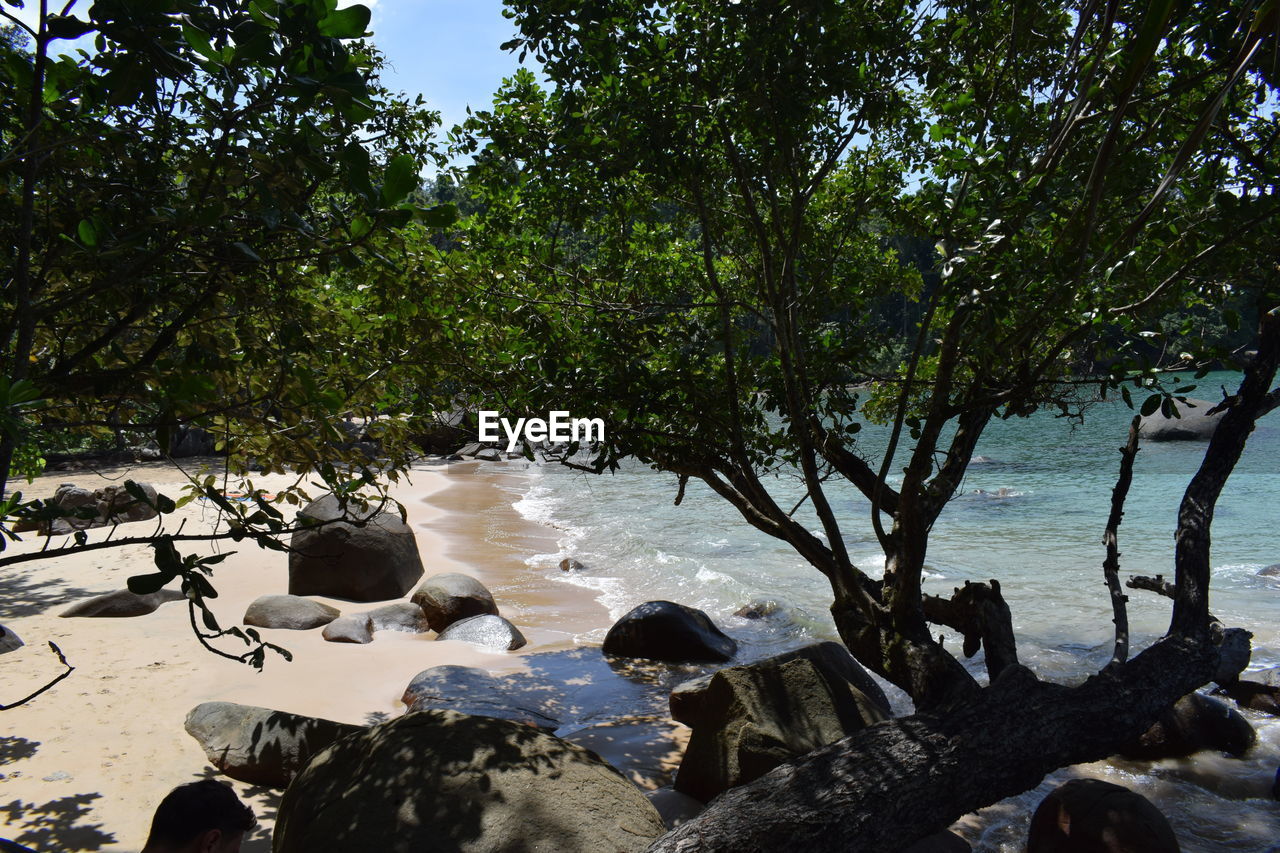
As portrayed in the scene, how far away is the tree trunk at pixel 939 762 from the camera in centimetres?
360

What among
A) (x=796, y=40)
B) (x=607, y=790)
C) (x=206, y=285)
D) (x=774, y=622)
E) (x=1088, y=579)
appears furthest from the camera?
(x=1088, y=579)

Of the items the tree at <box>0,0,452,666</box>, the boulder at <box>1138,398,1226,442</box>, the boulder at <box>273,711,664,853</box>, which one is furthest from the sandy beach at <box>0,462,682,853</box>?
the boulder at <box>1138,398,1226,442</box>

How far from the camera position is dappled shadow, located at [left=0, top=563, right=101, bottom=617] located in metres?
9.23

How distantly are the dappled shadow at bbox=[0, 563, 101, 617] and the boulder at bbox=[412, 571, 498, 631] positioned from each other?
371cm

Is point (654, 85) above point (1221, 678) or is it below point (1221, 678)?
above

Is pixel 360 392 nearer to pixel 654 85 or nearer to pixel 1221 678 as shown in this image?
pixel 654 85

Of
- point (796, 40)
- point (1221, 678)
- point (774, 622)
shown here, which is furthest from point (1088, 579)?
point (796, 40)

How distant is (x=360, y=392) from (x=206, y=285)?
122 cm

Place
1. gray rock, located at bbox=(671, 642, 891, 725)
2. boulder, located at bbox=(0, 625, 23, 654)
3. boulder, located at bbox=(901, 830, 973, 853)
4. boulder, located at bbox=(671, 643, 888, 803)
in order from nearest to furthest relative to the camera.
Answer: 1. boulder, located at bbox=(901, 830, 973, 853)
2. boulder, located at bbox=(671, 643, 888, 803)
3. gray rock, located at bbox=(671, 642, 891, 725)
4. boulder, located at bbox=(0, 625, 23, 654)

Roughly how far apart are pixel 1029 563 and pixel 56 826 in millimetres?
14491

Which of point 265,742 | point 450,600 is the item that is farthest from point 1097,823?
point 450,600

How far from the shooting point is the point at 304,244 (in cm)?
362

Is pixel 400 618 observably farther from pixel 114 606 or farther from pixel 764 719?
pixel 764 719

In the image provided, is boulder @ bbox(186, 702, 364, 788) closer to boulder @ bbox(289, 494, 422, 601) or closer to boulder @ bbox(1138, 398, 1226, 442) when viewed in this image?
boulder @ bbox(289, 494, 422, 601)
